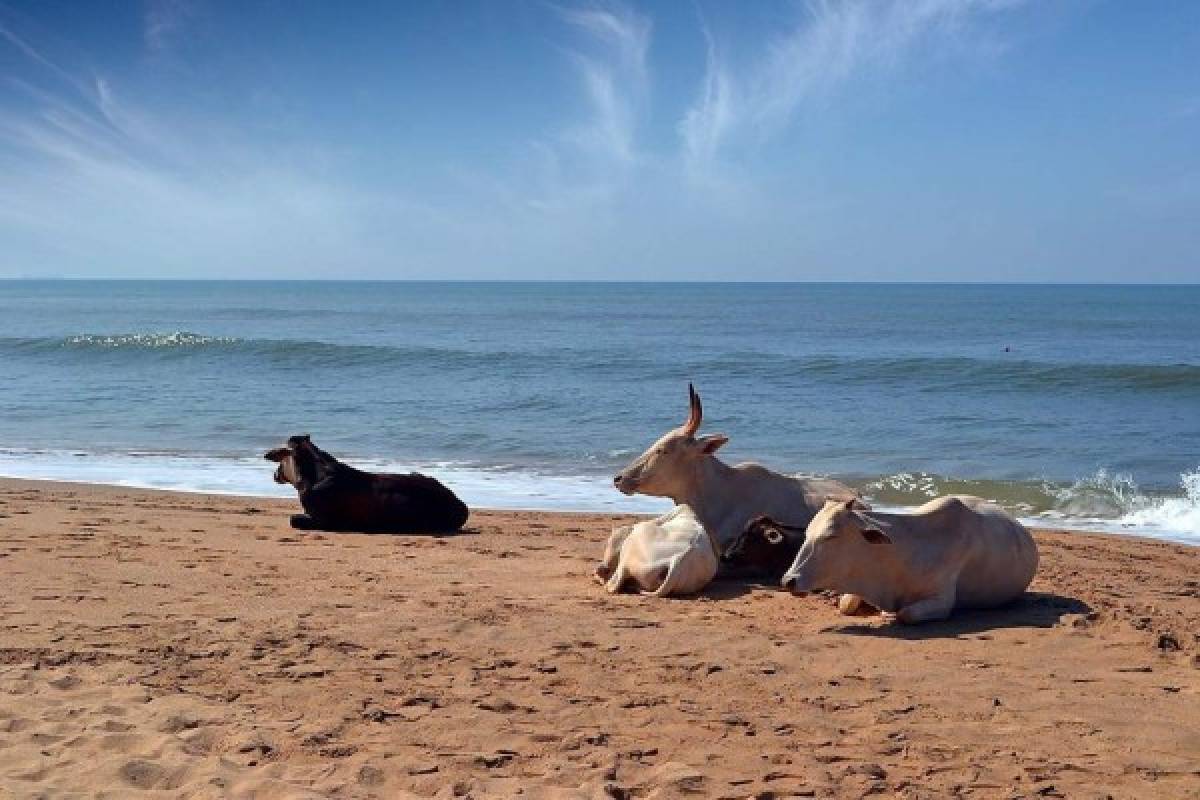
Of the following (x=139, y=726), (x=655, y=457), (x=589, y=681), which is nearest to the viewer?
(x=139, y=726)

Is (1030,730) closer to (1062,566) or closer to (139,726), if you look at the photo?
(139,726)

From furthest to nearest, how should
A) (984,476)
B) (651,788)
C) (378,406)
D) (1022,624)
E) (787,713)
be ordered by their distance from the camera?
(378,406), (984,476), (1022,624), (787,713), (651,788)

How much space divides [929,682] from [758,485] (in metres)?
3.28

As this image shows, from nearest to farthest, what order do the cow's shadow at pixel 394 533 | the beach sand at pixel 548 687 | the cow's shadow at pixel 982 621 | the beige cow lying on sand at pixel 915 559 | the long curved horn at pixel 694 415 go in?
the beach sand at pixel 548 687
the cow's shadow at pixel 982 621
the beige cow lying on sand at pixel 915 559
the long curved horn at pixel 694 415
the cow's shadow at pixel 394 533

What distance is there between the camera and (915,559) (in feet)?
26.5

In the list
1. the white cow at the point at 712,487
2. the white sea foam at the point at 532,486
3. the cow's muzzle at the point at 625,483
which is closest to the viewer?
the white cow at the point at 712,487

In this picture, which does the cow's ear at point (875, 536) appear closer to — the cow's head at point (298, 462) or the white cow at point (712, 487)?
the white cow at point (712, 487)

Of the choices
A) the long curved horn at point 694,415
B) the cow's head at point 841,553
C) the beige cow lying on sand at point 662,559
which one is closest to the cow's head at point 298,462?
the beige cow lying on sand at point 662,559

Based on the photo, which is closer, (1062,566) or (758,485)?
(758,485)

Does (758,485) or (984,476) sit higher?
(758,485)

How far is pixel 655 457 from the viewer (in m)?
9.88

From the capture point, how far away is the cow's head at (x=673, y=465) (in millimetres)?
9836

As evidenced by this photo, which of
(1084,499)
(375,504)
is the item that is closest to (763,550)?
(375,504)

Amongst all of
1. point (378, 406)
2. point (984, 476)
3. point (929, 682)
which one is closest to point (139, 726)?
point (929, 682)
